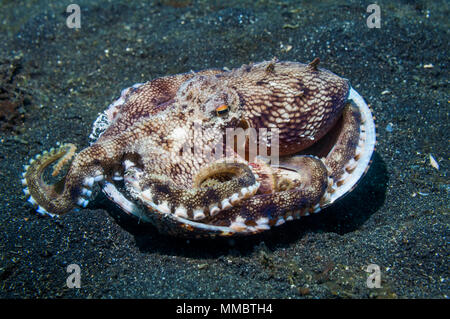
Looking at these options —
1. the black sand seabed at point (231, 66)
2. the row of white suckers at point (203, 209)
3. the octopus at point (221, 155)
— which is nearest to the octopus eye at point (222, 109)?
the octopus at point (221, 155)

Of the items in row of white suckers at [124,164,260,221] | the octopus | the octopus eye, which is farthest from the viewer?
the octopus eye

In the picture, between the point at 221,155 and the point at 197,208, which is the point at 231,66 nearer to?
the point at 221,155

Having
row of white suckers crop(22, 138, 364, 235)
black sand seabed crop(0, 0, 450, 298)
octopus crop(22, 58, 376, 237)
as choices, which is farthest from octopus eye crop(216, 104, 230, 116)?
black sand seabed crop(0, 0, 450, 298)

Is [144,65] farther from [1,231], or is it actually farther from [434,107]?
[434,107]

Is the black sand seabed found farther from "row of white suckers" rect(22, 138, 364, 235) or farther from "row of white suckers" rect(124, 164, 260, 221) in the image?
"row of white suckers" rect(124, 164, 260, 221)

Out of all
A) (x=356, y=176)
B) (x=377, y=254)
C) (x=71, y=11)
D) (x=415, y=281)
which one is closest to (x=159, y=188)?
(x=356, y=176)

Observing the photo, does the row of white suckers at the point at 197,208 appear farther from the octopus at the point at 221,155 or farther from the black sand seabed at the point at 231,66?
the black sand seabed at the point at 231,66
